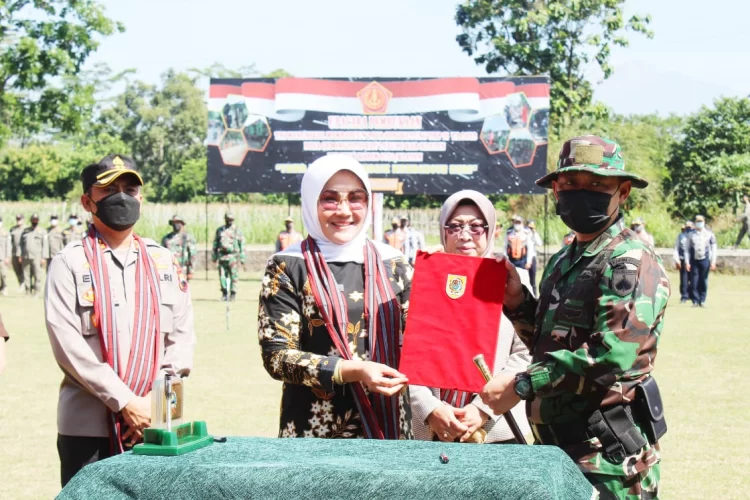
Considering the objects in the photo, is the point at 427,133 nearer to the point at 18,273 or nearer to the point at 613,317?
the point at 18,273

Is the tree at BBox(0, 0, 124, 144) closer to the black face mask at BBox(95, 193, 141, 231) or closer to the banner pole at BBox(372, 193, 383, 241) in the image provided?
the banner pole at BBox(372, 193, 383, 241)

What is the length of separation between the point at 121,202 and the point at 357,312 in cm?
130

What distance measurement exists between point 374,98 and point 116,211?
19006mm

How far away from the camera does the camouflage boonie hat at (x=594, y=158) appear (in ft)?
10.5

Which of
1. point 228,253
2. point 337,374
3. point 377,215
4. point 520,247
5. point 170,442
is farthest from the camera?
point 377,215

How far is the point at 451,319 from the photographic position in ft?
10.9

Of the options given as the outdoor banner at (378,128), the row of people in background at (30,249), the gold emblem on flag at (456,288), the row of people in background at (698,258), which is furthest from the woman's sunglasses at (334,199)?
the row of people in background at (30,249)

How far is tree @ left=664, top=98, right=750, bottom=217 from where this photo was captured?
3953cm

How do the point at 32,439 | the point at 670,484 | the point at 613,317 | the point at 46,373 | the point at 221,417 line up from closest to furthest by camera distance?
the point at 613,317
the point at 670,484
the point at 32,439
the point at 221,417
the point at 46,373

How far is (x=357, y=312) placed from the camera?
3.45 meters

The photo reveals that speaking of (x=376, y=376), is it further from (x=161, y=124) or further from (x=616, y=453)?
(x=161, y=124)

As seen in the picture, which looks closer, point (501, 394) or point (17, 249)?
point (501, 394)

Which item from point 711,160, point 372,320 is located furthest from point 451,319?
point 711,160

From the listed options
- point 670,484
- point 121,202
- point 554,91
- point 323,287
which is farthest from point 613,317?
point 554,91
